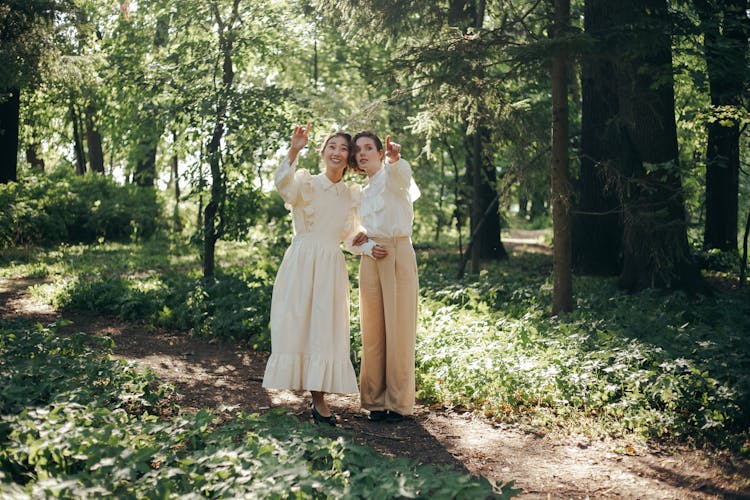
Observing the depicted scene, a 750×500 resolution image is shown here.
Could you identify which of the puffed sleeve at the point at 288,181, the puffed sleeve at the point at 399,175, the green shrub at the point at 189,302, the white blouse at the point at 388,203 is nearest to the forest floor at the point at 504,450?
the green shrub at the point at 189,302

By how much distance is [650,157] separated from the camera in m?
9.15

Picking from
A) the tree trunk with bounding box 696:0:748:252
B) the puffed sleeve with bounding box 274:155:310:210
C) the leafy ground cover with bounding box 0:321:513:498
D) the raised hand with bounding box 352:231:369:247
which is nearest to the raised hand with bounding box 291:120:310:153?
the puffed sleeve with bounding box 274:155:310:210

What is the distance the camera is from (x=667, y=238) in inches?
314

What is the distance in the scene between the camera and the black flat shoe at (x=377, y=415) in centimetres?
557

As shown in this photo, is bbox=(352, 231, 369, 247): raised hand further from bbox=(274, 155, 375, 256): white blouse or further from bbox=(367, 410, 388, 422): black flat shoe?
bbox=(367, 410, 388, 422): black flat shoe

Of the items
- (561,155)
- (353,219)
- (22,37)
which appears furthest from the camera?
(22,37)

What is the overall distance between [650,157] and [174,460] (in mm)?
7693

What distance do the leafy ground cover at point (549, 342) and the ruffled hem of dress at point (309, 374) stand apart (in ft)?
3.77

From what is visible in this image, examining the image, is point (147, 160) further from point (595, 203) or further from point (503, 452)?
point (503, 452)

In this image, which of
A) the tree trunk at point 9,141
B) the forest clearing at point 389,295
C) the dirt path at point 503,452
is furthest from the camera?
the tree trunk at point 9,141

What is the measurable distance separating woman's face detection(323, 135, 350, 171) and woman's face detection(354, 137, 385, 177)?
3.5 inches

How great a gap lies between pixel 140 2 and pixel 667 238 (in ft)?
27.0

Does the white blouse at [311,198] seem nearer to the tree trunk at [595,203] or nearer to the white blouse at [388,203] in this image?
the white blouse at [388,203]

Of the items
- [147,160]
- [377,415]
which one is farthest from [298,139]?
[147,160]
